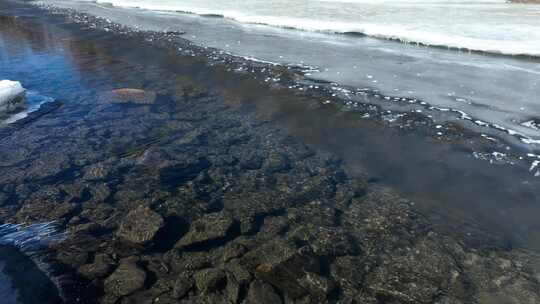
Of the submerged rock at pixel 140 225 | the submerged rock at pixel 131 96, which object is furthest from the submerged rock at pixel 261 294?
the submerged rock at pixel 131 96

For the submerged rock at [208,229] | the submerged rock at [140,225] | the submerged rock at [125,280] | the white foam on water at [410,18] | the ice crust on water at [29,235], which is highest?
the white foam on water at [410,18]

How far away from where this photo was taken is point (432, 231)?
245 inches

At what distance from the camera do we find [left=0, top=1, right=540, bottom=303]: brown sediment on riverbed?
206 inches

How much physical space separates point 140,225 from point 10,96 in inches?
288

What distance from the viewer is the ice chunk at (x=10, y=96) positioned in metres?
11.0

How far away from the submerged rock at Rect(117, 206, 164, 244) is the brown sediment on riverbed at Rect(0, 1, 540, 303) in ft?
0.06

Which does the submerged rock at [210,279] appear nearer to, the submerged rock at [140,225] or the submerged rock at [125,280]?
the submerged rock at [125,280]

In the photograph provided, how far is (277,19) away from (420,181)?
17.6 metres

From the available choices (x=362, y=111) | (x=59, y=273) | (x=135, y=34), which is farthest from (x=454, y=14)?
(x=59, y=273)

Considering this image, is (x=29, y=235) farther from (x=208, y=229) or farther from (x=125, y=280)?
(x=208, y=229)

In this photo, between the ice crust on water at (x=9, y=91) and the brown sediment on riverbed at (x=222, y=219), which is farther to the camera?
the ice crust on water at (x=9, y=91)

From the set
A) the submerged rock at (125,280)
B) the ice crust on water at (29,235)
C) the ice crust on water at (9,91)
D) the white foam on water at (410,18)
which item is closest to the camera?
the submerged rock at (125,280)

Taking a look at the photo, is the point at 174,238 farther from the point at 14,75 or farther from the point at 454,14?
the point at 454,14

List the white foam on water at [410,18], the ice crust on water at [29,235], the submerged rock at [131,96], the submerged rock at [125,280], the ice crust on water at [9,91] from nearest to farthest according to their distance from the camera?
the submerged rock at [125,280] < the ice crust on water at [29,235] < the ice crust on water at [9,91] < the submerged rock at [131,96] < the white foam on water at [410,18]
